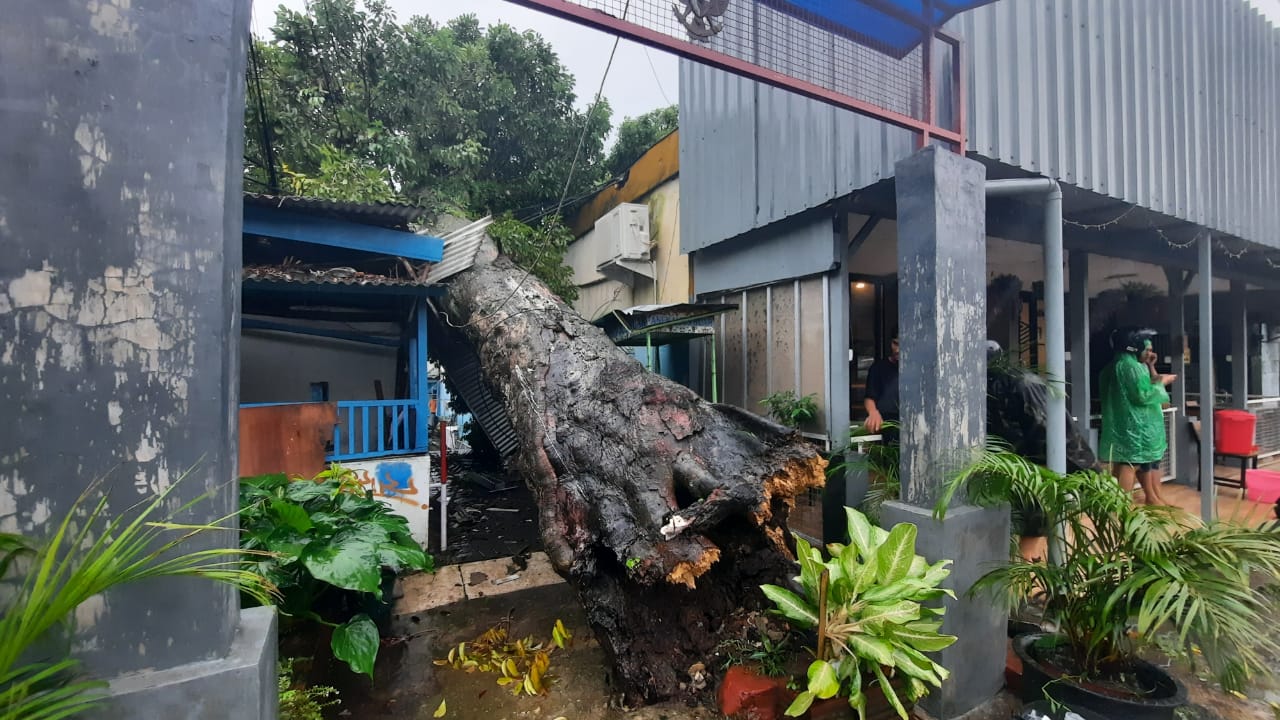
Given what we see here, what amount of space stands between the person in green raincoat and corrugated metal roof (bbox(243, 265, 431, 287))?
670cm

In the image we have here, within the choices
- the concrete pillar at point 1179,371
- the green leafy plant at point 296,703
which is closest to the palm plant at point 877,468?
the green leafy plant at point 296,703

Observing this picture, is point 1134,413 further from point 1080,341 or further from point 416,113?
point 416,113

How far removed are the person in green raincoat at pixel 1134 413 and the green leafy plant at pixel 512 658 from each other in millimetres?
5230

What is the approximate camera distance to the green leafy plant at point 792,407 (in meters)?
4.96

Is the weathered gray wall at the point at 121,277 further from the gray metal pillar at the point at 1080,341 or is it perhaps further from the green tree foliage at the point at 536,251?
the green tree foliage at the point at 536,251

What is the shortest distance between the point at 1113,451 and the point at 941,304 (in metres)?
3.96

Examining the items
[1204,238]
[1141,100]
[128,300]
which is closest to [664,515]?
[128,300]

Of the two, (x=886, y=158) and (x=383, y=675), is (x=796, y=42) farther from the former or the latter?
(x=383, y=675)

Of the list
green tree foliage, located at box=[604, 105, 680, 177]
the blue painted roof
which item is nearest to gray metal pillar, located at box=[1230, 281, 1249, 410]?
the blue painted roof

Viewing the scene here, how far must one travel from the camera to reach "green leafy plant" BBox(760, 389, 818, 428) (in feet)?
16.3

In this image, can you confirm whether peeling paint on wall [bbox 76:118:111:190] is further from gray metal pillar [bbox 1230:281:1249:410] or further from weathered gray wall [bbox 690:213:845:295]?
gray metal pillar [bbox 1230:281:1249:410]

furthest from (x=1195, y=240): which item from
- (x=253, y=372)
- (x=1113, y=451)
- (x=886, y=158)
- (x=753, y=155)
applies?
(x=253, y=372)

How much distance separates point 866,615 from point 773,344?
3.69 metres

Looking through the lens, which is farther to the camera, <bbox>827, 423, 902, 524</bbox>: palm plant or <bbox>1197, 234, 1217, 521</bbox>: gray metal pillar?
<bbox>1197, 234, 1217, 521</bbox>: gray metal pillar
